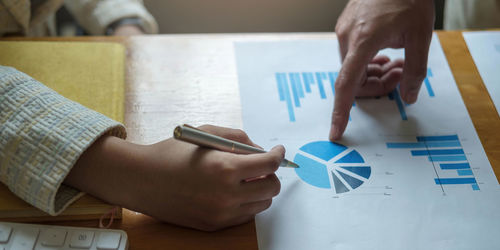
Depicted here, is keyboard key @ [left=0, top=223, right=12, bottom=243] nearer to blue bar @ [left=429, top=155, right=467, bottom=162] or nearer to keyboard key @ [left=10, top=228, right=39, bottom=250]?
keyboard key @ [left=10, top=228, right=39, bottom=250]

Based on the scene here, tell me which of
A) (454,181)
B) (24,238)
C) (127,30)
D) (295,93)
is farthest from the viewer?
(127,30)

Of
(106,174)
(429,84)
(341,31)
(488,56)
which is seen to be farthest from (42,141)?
(488,56)

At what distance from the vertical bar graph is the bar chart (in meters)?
0.06

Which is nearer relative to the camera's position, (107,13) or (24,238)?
(24,238)

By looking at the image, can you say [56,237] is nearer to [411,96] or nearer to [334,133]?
[334,133]

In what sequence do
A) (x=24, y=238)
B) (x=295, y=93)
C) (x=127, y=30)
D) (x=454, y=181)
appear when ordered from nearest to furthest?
1. (x=24, y=238)
2. (x=454, y=181)
3. (x=295, y=93)
4. (x=127, y=30)

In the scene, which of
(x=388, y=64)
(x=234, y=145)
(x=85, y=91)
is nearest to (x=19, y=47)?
(x=85, y=91)

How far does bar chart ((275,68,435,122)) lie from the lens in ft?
2.30

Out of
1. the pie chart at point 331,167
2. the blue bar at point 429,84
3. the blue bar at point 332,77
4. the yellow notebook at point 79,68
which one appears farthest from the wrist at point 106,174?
the blue bar at point 429,84

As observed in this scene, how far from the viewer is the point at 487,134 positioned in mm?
665

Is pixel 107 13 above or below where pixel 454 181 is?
Result: above

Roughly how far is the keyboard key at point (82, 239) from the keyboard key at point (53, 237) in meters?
0.01

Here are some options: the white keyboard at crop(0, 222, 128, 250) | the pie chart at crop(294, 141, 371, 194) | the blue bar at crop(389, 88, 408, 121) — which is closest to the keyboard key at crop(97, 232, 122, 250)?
the white keyboard at crop(0, 222, 128, 250)

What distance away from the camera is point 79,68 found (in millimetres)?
682
